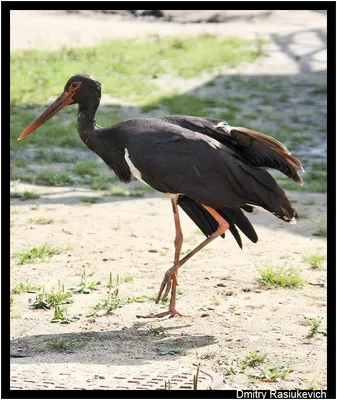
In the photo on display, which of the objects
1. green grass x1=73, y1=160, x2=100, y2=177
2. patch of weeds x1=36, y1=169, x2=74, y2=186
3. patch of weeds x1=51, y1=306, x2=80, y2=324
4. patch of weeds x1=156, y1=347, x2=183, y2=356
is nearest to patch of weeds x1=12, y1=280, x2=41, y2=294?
patch of weeds x1=51, y1=306, x2=80, y2=324

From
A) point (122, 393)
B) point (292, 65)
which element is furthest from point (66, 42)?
point (122, 393)

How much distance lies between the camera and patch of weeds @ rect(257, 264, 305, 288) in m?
6.67

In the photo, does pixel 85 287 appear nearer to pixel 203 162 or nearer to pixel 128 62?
pixel 203 162

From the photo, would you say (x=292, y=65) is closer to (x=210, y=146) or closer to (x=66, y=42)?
(x=66, y=42)

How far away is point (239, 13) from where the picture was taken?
2155 centimetres

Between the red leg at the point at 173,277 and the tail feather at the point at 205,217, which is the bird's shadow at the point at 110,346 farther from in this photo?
the tail feather at the point at 205,217

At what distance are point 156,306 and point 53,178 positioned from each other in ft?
12.0

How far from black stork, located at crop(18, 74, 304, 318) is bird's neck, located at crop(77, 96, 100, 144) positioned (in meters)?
0.03


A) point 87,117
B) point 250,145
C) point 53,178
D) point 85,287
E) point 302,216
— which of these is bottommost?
point 85,287

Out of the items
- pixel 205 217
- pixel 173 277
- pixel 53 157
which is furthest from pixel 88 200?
pixel 173 277

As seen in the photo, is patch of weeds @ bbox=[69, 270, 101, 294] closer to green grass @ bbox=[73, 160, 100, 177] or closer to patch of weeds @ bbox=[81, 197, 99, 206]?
patch of weeds @ bbox=[81, 197, 99, 206]

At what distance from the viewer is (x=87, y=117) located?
6375 mm

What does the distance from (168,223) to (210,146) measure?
2.61m

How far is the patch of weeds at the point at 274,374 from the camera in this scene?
5.00 meters
